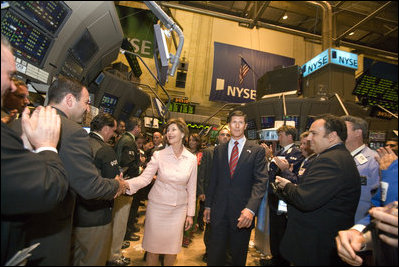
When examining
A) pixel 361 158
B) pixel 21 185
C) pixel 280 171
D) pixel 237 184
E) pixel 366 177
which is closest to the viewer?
pixel 21 185

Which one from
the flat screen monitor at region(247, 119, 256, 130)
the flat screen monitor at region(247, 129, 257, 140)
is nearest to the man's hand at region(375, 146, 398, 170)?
the flat screen monitor at region(247, 129, 257, 140)

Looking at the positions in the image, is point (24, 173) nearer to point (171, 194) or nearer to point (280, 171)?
point (171, 194)

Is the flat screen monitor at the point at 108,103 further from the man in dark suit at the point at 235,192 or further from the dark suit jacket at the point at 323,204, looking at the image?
the dark suit jacket at the point at 323,204

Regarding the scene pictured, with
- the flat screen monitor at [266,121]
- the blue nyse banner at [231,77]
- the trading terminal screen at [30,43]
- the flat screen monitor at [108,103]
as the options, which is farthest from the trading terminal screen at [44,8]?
the blue nyse banner at [231,77]

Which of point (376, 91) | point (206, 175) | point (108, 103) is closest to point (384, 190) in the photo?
point (206, 175)

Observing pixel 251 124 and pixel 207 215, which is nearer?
pixel 207 215

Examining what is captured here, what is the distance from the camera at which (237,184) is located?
1.73 m

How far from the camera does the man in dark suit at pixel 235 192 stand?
1.53 metres

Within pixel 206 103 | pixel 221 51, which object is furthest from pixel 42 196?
pixel 206 103

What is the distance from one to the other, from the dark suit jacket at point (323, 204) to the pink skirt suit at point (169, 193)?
2.56 feet

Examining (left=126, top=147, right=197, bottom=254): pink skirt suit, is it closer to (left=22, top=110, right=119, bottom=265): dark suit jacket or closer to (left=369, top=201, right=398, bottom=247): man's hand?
(left=22, top=110, right=119, bottom=265): dark suit jacket

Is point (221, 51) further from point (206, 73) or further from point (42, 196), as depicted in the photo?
point (42, 196)

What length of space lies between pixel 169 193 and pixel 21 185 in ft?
3.66

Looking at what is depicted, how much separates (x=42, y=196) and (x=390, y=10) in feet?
48.3
